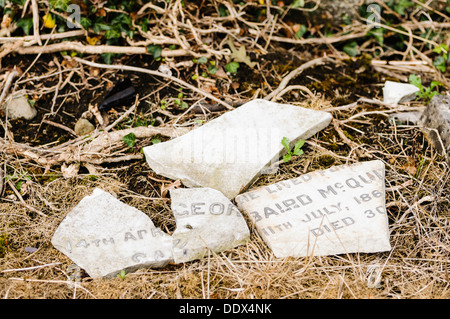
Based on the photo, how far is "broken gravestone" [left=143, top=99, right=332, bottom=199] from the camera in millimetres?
2389

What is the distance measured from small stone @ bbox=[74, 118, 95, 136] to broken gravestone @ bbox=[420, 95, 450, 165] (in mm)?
2160

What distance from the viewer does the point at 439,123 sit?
256 cm

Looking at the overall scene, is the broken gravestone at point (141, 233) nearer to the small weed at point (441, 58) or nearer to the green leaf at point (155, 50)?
the green leaf at point (155, 50)

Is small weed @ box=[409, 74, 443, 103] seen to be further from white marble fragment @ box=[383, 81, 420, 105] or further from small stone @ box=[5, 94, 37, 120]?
small stone @ box=[5, 94, 37, 120]

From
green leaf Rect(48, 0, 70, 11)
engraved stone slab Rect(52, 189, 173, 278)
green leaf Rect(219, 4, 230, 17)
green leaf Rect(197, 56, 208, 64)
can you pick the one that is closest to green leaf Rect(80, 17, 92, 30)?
green leaf Rect(48, 0, 70, 11)

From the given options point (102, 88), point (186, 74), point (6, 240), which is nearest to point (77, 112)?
point (102, 88)

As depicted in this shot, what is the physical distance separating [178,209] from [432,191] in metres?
1.40

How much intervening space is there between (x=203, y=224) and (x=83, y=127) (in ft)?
3.89

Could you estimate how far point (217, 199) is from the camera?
2246 mm

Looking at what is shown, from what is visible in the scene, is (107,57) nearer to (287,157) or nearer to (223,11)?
(223,11)

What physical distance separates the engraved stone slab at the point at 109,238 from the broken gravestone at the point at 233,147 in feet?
1.17

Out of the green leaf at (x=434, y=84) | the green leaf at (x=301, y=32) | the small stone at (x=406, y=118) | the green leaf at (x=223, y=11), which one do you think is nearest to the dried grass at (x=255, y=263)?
the small stone at (x=406, y=118)

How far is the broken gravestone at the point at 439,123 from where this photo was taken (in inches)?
99.0

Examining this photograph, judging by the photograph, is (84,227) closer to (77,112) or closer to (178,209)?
(178,209)
